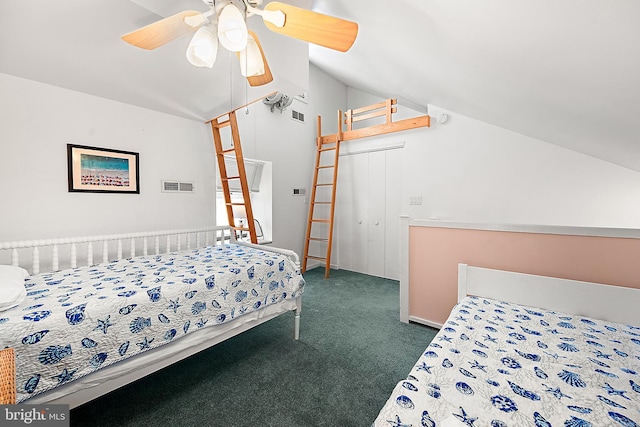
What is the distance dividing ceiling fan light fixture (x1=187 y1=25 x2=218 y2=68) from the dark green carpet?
5.99 feet

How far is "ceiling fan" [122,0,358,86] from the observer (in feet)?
3.81

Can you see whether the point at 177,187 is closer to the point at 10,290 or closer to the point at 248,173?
the point at 248,173

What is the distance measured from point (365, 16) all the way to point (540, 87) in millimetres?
1065

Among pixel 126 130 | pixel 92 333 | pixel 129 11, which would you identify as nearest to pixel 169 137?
pixel 126 130

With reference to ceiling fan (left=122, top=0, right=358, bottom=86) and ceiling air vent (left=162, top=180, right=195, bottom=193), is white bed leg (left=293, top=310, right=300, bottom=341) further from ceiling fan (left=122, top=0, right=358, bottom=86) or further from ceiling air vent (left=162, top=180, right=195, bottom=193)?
ceiling fan (left=122, top=0, right=358, bottom=86)

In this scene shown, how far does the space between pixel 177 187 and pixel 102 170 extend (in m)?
0.61

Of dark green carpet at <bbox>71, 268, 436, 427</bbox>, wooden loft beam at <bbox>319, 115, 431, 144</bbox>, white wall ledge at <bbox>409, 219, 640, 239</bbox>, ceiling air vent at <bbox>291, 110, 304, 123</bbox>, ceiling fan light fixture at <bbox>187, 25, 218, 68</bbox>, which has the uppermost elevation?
ceiling air vent at <bbox>291, 110, 304, 123</bbox>

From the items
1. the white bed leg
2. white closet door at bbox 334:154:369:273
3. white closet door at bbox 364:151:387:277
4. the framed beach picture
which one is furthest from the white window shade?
the white bed leg

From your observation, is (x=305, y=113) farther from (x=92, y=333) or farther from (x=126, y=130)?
(x=92, y=333)

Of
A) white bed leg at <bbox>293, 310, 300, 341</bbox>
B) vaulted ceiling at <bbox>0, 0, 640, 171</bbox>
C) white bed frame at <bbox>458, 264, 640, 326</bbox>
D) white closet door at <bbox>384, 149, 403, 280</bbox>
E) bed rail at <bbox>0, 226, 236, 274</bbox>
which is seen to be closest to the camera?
vaulted ceiling at <bbox>0, 0, 640, 171</bbox>

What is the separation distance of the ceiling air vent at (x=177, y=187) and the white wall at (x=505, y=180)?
2.56 meters

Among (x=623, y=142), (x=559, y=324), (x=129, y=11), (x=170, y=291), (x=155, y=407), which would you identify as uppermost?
(x=129, y=11)

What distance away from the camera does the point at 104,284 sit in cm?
148

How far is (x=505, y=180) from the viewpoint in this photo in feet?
9.37
